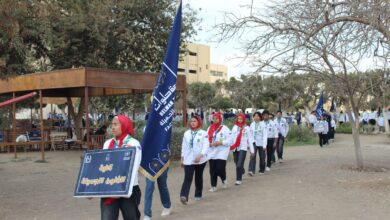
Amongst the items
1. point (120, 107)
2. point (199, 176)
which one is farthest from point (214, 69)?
point (199, 176)

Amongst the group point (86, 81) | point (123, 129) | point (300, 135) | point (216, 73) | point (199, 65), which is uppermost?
point (199, 65)

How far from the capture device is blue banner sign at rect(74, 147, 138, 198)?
16.1 ft

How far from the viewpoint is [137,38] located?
21469 mm

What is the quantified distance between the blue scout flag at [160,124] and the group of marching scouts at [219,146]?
144 centimetres

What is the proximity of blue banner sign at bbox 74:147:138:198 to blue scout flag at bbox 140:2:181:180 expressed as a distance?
1.67 meters

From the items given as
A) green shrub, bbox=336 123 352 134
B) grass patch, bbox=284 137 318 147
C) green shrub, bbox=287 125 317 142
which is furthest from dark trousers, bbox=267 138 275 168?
green shrub, bbox=336 123 352 134

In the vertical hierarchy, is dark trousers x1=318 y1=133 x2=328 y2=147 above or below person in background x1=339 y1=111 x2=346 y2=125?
below

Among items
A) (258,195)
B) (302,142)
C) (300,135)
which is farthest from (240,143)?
(300,135)

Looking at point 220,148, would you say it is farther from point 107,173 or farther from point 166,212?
point 107,173

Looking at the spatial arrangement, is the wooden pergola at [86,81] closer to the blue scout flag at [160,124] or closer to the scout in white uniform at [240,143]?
the scout in white uniform at [240,143]

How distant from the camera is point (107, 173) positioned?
5027 mm

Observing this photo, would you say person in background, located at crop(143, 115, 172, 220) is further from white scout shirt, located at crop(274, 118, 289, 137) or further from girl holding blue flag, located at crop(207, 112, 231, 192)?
white scout shirt, located at crop(274, 118, 289, 137)

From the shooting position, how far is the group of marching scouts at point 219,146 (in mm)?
8531

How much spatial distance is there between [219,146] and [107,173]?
4.98 m
